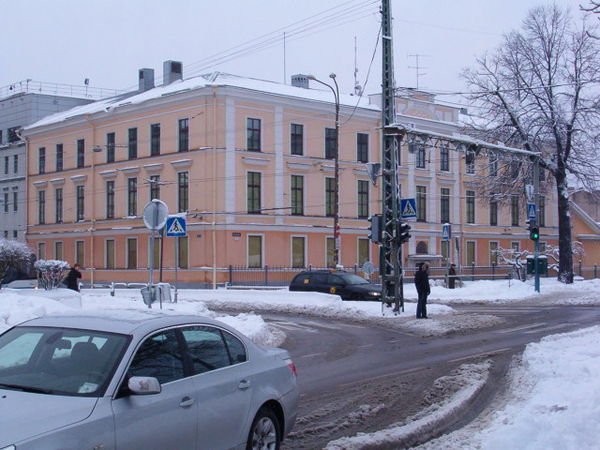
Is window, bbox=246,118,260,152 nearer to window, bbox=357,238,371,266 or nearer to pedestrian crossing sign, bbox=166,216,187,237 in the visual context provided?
window, bbox=357,238,371,266

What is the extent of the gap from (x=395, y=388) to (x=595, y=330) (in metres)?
8.96

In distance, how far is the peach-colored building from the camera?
48406mm

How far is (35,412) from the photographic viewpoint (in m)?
5.32

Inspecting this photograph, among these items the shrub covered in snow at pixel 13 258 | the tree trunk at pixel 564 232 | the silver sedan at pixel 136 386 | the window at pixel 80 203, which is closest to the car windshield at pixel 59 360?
the silver sedan at pixel 136 386

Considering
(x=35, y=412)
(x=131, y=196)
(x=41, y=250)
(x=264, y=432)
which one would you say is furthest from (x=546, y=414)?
(x=41, y=250)

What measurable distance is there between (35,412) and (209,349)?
6.60ft

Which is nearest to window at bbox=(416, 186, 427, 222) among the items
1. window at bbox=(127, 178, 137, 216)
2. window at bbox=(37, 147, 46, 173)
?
window at bbox=(127, 178, 137, 216)

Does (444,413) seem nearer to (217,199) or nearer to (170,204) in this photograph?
(217,199)

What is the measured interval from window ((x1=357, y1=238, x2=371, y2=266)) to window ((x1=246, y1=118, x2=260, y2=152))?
1032 centimetres

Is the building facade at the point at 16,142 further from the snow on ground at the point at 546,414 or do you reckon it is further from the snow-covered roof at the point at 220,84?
the snow on ground at the point at 546,414

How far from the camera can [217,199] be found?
47.8m

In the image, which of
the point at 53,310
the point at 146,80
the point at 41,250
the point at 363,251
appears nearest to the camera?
the point at 53,310

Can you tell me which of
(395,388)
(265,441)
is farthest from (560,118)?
(265,441)

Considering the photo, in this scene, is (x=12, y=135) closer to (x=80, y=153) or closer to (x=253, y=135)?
(x=80, y=153)
